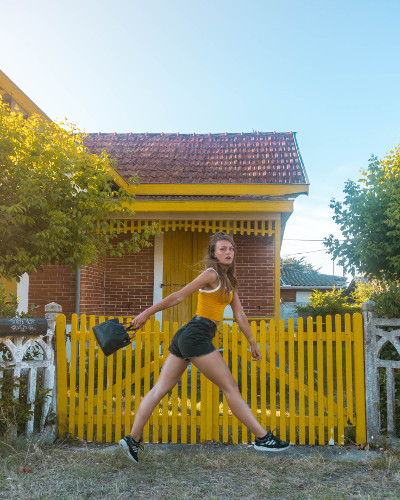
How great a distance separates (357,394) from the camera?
15.0 ft

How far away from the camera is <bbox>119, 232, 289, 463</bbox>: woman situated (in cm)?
365

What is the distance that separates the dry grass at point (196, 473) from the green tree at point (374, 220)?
6.63 metres

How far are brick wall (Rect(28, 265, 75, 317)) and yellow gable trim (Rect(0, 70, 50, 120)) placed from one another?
284 cm

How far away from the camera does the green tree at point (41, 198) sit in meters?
5.48

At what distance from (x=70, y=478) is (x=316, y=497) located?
173cm

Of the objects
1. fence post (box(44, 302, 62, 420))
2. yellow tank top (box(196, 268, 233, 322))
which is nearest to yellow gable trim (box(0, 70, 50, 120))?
fence post (box(44, 302, 62, 420))

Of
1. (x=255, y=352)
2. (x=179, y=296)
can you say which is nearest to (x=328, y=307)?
(x=255, y=352)

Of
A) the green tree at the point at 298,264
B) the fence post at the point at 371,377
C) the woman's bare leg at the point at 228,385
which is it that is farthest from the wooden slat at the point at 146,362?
the green tree at the point at 298,264

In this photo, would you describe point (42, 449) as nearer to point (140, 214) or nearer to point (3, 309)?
point (3, 309)

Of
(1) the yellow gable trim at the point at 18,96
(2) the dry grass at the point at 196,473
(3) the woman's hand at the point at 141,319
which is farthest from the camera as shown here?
(1) the yellow gable trim at the point at 18,96

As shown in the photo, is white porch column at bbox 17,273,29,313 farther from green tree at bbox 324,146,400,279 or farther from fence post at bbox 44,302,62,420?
green tree at bbox 324,146,400,279

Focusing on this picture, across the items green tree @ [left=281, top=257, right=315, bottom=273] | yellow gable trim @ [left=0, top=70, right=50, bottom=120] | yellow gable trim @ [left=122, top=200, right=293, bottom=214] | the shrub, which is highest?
green tree @ [left=281, top=257, right=315, bottom=273]

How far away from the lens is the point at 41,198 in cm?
554

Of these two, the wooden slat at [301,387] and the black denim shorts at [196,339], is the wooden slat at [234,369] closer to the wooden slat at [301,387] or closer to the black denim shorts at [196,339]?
the wooden slat at [301,387]
